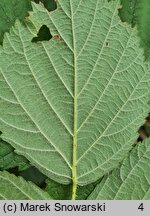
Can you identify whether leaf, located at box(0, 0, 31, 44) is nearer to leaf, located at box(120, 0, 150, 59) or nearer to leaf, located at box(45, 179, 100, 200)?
leaf, located at box(120, 0, 150, 59)

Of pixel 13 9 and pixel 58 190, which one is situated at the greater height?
pixel 13 9

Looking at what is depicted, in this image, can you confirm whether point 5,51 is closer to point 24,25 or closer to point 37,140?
point 24,25

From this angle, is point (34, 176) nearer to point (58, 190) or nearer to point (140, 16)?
point (58, 190)

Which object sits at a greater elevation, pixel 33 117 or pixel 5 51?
pixel 5 51

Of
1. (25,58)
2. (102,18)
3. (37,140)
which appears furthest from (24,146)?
(102,18)

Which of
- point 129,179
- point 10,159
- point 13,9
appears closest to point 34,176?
point 10,159

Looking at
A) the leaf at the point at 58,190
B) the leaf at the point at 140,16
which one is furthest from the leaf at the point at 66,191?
the leaf at the point at 140,16

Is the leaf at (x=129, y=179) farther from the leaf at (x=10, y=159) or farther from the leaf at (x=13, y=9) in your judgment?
the leaf at (x=13, y=9)
